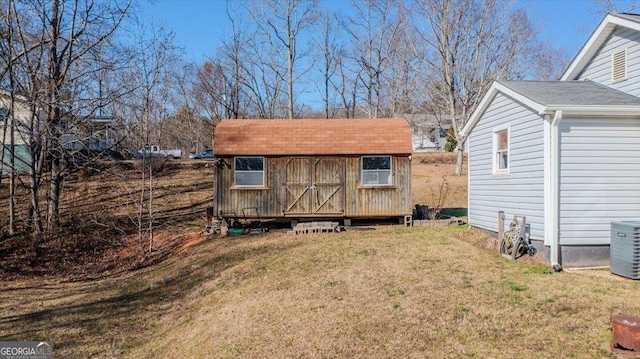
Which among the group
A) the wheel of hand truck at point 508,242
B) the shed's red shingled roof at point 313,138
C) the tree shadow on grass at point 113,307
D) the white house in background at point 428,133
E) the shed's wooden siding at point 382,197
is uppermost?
the white house in background at point 428,133

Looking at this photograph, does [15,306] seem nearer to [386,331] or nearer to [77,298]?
[77,298]

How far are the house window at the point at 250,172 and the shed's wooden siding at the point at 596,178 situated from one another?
8.90 metres

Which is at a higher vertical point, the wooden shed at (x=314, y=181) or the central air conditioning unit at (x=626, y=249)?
the wooden shed at (x=314, y=181)

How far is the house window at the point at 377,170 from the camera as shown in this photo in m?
13.8

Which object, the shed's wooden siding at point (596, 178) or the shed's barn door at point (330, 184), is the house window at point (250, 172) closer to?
the shed's barn door at point (330, 184)

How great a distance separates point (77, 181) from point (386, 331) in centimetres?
2089

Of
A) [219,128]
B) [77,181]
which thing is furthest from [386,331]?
[77,181]

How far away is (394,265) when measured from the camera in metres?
8.16

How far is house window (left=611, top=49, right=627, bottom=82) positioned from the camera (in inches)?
356

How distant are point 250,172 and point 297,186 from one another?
1640 mm

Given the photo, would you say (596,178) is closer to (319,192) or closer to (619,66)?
(619,66)

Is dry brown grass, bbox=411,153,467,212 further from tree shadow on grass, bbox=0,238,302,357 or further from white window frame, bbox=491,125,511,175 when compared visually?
tree shadow on grass, bbox=0,238,302,357

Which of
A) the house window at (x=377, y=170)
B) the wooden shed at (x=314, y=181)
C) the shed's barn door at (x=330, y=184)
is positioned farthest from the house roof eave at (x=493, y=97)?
the shed's barn door at (x=330, y=184)

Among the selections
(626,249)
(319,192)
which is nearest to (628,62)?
(626,249)
